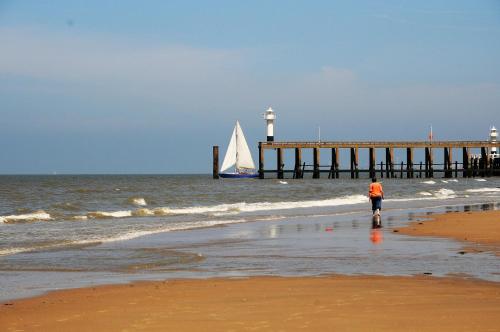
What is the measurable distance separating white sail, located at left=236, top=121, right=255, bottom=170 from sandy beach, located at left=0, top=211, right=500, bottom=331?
311ft

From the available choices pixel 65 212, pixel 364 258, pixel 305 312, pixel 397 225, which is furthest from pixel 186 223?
pixel 305 312

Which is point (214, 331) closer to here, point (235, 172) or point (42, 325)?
point (42, 325)

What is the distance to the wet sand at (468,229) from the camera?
15.9 m

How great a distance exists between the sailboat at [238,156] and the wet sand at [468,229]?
79.6 meters

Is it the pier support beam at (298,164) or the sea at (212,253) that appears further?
the pier support beam at (298,164)

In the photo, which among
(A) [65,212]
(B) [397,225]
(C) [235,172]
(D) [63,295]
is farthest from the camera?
(C) [235,172]

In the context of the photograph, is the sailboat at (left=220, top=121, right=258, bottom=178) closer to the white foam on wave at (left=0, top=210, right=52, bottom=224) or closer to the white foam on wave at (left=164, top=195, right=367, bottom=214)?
the white foam on wave at (left=164, top=195, right=367, bottom=214)

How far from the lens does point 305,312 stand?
27.7 feet

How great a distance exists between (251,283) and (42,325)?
133 inches

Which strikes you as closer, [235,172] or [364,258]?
[364,258]

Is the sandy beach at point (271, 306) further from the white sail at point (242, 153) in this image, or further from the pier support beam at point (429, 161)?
the white sail at point (242, 153)

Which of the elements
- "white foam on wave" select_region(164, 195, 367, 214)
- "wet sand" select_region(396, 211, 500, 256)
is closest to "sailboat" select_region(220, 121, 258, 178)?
"white foam on wave" select_region(164, 195, 367, 214)

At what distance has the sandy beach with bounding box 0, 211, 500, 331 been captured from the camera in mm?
7867

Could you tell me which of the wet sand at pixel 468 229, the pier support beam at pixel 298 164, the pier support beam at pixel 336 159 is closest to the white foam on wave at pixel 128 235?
the wet sand at pixel 468 229
